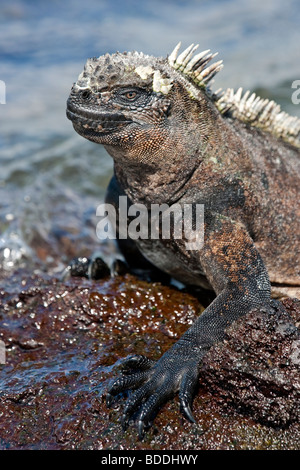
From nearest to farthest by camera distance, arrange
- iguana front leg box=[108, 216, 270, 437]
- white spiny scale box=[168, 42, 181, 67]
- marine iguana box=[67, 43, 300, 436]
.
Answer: iguana front leg box=[108, 216, 270, 437] → marine iguana box=[67, 43, 300, 436] → white spiny scale box=[168, 42, 181, 67]

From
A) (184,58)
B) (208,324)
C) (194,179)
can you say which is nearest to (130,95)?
(184,58)

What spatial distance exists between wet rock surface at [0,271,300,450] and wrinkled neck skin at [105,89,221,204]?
3.42 ft

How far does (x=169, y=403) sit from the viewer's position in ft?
9.05

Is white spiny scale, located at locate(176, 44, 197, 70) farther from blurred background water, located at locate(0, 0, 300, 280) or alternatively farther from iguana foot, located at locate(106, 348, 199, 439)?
blurred background water, located at locate(0, 0, 300, 280)

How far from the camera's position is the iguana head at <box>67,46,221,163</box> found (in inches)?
125

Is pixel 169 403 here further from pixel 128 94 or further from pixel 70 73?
pixel 70 73

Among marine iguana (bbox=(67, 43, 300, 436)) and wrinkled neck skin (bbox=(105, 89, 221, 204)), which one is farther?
wrinkled neck skin (bbox=(105, 89, 221, 204))

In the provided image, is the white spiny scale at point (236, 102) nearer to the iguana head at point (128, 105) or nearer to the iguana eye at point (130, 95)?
the iguana head at point (128, 105)

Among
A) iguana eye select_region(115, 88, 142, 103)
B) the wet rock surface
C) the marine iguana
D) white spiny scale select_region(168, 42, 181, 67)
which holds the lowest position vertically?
the wet rock surface

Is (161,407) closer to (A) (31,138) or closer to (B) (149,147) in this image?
(B) (149,147)

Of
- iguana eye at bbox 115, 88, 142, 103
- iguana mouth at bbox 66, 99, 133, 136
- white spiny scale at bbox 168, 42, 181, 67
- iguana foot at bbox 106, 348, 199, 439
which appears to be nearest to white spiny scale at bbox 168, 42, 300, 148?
white spiny scale at bbox 168, 42, 181, 67

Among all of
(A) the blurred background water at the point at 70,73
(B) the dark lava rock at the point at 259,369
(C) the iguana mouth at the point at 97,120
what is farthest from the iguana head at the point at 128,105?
(A) the blurred background water at the point at 70,73

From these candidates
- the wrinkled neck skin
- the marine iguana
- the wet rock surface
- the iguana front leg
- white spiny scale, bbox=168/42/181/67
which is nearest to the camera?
the wet rock surface

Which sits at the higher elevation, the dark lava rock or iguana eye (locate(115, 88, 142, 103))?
iguana eye (locate(115, 88, 142, 103))
